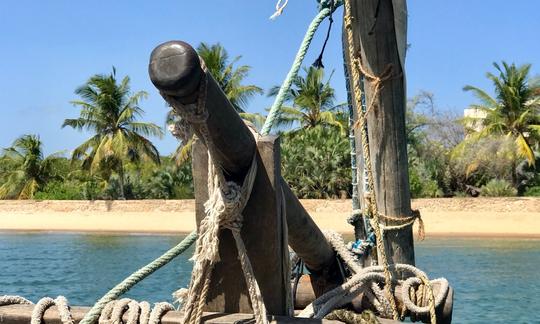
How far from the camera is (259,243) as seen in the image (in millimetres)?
1990

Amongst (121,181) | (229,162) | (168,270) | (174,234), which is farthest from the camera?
(121,181)

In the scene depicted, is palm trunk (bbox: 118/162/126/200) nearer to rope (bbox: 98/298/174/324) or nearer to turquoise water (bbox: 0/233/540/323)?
turquoise water (bbox: 0/233/540/323)

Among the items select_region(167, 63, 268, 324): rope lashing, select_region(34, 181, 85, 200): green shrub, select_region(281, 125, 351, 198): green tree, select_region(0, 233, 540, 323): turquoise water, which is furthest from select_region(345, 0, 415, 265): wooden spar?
select_region(34, 181, 85, 200): green shrub

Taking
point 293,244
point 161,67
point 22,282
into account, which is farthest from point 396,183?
point 22,282

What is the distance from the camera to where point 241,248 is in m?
Answer: 1.90

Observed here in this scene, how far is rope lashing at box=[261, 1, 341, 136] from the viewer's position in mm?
2490

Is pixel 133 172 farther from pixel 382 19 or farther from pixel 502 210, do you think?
pixel 382 19

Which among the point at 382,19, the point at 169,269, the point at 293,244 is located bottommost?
the point at 169,269

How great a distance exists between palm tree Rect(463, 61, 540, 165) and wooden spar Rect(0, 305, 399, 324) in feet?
95.0

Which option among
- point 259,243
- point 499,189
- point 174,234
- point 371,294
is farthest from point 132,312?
point 499,189

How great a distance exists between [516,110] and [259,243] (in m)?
30.5

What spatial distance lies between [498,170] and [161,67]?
30047 mm

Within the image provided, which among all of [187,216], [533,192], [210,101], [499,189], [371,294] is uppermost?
[210,101]

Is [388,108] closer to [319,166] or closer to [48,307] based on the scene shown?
[48,307]
